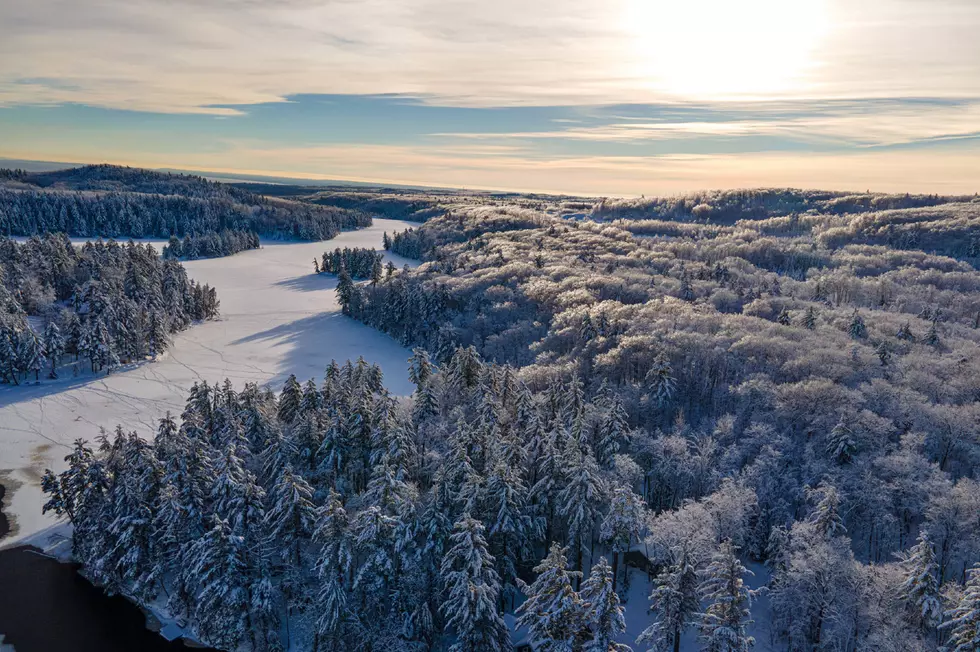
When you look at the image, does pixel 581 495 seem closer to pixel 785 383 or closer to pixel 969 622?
pixel 969 622

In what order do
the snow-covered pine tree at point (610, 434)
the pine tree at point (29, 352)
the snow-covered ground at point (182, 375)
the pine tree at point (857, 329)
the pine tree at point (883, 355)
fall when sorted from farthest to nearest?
the pine tree at point (29, 352) < the pine tree at point (857, 329) < the pine tree at point (883, 355) < the snow-covered ground at point (182, 375) < the snow-covered pine tree at point (610, 434)

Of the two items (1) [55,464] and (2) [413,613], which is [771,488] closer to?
(2) [413,613]

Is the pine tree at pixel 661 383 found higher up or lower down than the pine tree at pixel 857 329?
lower down

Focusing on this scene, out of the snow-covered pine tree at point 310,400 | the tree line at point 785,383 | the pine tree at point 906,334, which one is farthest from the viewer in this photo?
the pine tree at point 906,334

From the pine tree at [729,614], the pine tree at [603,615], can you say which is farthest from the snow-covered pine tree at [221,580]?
the pine tree at [729,614]

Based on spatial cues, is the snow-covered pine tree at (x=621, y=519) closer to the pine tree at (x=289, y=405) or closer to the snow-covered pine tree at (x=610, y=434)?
the snow-covered pine tree at (x=610, y=434)

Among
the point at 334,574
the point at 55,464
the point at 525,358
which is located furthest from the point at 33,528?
the point at 525,358
